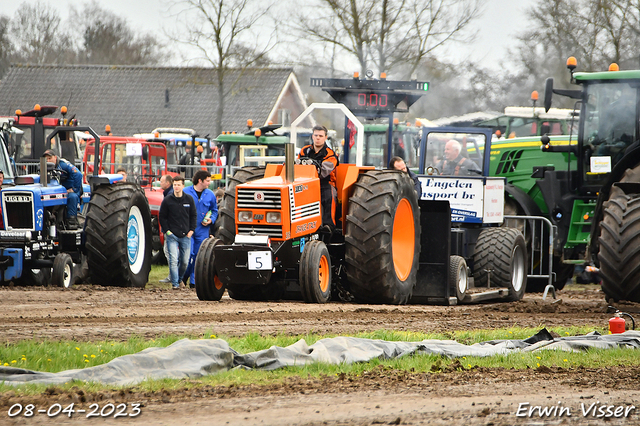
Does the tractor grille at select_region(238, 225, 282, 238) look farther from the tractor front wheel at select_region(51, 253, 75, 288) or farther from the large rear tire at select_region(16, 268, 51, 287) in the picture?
the large rear tire at select_region(16, 268, 51, 287)

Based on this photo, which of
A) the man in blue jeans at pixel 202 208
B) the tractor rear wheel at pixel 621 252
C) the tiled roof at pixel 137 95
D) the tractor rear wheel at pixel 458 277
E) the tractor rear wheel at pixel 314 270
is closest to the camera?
the tractor rear wheel at pixel 621 252

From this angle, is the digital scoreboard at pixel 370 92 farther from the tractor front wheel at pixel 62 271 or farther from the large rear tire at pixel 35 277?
the large rear tire at pixel 35 277

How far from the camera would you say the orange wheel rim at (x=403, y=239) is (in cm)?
990

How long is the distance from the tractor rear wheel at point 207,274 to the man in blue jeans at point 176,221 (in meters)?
3.40

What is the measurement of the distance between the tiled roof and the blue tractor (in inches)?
1246

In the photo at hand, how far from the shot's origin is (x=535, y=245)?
1346 cm

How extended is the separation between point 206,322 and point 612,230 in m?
4.46

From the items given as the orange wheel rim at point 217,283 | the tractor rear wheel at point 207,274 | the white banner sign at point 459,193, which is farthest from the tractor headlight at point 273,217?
the white banner sign at point 459,193

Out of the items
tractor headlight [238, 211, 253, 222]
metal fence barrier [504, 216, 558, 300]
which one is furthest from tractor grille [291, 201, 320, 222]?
metal fence barrier [504, 216, 558, 300]

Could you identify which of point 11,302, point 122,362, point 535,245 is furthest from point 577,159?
point 122,362

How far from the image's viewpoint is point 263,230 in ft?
29.8

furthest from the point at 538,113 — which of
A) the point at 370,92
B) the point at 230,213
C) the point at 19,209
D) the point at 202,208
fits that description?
the point at 19,209

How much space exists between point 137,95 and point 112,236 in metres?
36.8

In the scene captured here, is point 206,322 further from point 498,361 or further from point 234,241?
point 498,361
